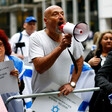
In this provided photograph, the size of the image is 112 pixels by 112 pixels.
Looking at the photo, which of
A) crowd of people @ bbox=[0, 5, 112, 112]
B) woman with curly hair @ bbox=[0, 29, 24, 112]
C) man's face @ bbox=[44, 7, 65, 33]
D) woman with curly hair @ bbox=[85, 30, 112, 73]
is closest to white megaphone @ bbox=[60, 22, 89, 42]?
crowd of people @ bbox=[0, 5, 112, 112]

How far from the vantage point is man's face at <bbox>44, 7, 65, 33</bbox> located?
351 centimetres

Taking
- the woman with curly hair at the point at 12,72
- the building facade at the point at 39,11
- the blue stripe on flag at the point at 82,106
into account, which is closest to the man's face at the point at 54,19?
the woman with curly hair at the point at 12,72

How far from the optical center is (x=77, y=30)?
3230 mm

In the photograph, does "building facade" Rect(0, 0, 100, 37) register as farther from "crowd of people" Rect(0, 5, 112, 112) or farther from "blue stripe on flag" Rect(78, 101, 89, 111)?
"crowd of people" Rect(0, 5, 112, 112)

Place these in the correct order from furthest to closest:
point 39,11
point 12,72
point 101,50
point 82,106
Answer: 1. point 39,11
2. point 101,50
3. point 82,106
4. point 12,72

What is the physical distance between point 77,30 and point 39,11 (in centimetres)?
5145

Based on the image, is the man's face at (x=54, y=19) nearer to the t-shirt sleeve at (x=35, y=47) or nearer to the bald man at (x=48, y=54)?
the bald man at (x=48, y=54)

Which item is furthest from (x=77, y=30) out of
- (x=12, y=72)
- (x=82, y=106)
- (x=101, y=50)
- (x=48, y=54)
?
(x=101, y=50)

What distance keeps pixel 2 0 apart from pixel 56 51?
6871 centimetres

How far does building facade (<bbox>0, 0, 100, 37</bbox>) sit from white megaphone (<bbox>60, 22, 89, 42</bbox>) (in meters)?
13.8

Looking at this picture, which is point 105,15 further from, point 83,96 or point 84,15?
point 83,96

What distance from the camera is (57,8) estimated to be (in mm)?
3611

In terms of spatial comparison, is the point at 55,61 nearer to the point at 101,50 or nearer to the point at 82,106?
the point at 82,106

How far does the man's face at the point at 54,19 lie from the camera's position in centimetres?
351
